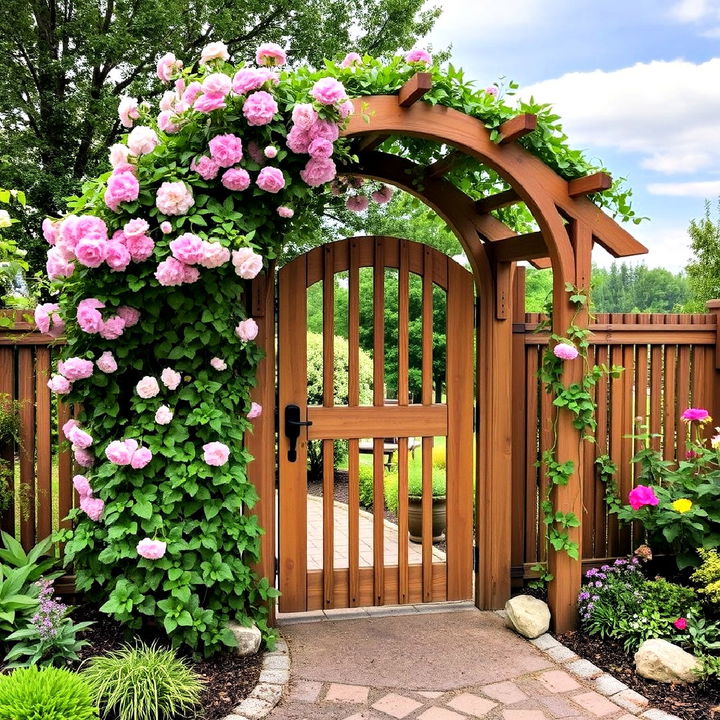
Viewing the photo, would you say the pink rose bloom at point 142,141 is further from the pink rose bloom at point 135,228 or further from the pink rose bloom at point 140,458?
the pink rose bloom at point 140,458

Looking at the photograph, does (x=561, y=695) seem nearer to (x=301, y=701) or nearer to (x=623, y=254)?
(x=301, y=701)

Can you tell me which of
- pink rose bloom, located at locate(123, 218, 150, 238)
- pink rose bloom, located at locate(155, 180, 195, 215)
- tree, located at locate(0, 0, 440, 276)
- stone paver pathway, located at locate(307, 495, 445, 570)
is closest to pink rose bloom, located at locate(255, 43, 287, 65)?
pink rose bloom, located at locate(155, 180, 195, 215)

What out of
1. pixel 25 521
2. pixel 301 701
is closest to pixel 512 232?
pixel 301 701

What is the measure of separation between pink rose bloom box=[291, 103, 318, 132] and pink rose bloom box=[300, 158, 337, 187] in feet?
0.51

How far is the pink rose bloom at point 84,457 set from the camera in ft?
10.8

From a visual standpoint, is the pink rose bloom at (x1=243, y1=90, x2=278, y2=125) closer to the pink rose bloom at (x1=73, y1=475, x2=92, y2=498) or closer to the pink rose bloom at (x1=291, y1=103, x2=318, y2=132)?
the pink rose bloom at (x1=291, y1=103, x2=318, y2=132)

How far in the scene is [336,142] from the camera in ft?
10.6

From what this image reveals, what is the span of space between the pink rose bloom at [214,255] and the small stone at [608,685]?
2417 mm

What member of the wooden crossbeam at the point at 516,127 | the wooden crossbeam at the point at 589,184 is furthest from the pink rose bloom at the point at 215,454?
the wooden crossbeam at the point at 589,184

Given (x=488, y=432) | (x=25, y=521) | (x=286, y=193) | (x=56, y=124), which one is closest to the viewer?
(x=286, y=193)

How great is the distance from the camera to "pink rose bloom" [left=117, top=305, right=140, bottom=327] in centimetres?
314

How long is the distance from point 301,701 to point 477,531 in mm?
1571

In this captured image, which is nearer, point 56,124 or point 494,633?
point 494,633

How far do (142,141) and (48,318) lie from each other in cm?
94
